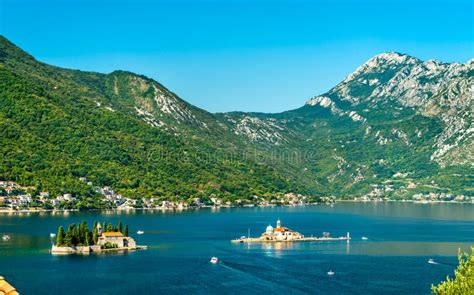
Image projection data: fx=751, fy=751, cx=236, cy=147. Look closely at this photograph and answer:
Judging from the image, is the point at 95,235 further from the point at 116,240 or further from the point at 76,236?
the point at 116,240

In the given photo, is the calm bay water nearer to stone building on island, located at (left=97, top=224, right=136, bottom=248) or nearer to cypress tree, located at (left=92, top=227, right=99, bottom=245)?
stone building on island, located at (left=97, top=224, right=136, bottom=248)

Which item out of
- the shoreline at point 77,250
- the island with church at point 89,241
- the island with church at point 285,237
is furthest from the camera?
the island with church at point 285,237

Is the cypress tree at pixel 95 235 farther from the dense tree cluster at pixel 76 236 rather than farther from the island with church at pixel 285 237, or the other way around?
the island with church at pixel 285 237

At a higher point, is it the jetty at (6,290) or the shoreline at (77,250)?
the jetty at (6,290)

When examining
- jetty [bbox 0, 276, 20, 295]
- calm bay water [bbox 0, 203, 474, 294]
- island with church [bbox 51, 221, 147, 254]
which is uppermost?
jetty [bbox 0, 276, 20, 295]

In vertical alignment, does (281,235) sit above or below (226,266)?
above

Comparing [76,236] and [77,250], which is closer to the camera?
[77,250]

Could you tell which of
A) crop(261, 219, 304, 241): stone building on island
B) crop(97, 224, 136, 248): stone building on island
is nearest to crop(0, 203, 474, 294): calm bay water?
crop(97, 224, 136, 248): stone building on island

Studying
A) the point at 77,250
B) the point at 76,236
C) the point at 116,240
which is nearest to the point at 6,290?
the point at 77,250

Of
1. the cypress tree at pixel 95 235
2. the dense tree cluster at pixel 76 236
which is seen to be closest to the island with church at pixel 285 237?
the cypress tree at pixel 95 235
